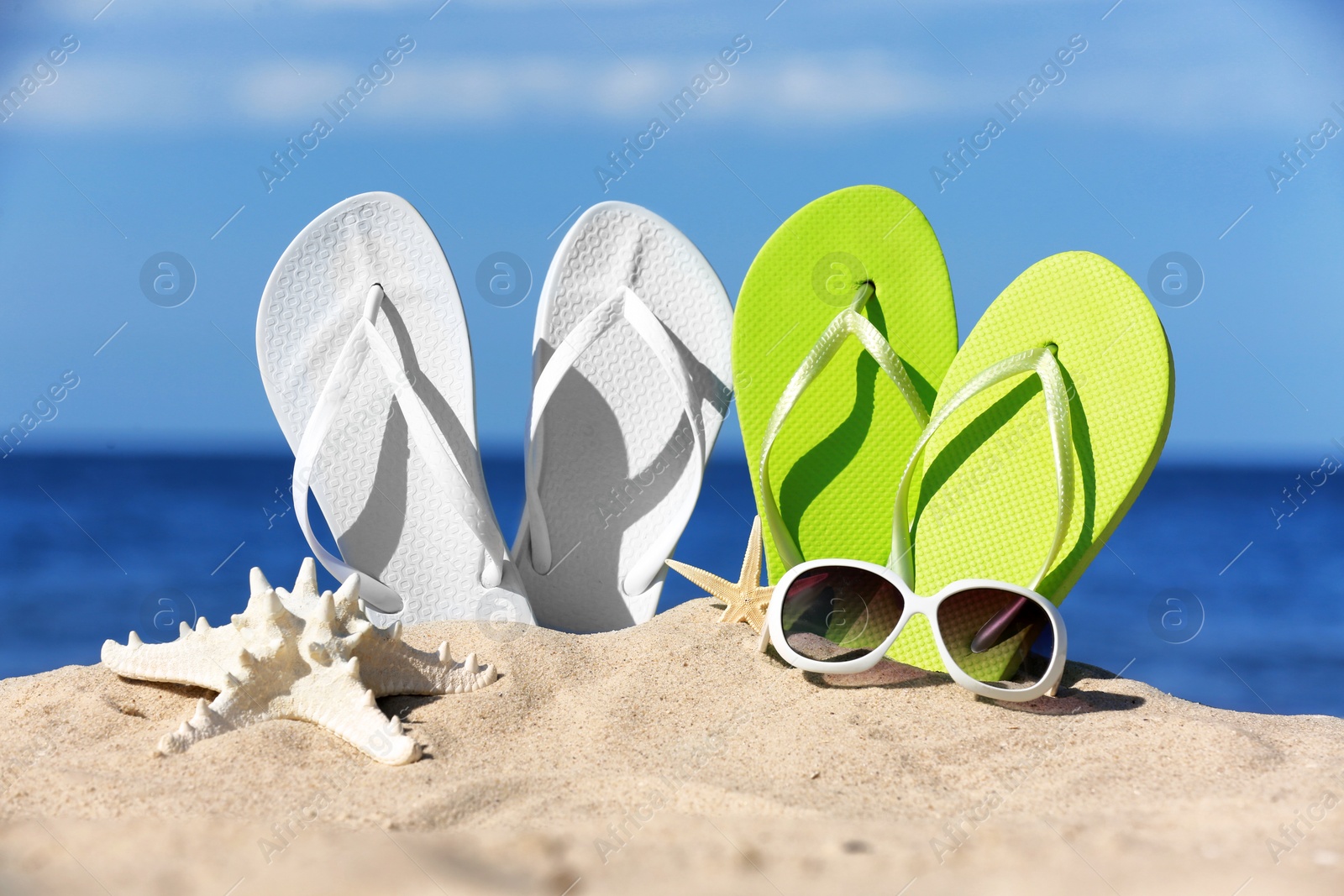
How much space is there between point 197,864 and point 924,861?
94cm

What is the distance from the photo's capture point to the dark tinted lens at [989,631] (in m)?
1.99

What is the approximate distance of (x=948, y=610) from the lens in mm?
2002

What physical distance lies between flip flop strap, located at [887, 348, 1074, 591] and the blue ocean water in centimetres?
159

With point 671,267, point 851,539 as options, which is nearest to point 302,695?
point 851,539

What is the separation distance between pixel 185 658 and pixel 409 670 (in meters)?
0.44

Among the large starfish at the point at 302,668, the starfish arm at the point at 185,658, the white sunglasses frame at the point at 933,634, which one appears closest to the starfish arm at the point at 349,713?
the large starfish at the point at 302,668

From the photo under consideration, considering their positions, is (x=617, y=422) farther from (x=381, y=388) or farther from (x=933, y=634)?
(x=933, y=634)

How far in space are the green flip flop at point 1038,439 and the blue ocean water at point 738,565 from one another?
1.69 meters

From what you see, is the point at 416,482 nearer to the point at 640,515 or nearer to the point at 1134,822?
the point at 640,515

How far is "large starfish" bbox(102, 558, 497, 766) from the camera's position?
5.71 feet

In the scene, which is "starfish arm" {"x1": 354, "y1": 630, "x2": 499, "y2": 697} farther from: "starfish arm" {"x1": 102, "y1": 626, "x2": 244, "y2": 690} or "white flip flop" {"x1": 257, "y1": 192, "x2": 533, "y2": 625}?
"white flip flop" {"x1": 257, "y1": 192, "x2": 533, "y2": 625}

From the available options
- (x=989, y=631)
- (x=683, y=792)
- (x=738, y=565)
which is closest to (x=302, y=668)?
(x=683, y=792)

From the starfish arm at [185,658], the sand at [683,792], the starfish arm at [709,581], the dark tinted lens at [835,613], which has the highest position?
the starfish arm at [185,658]

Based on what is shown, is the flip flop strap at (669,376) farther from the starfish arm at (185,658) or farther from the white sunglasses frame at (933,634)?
the starfish arm at (185,658)
